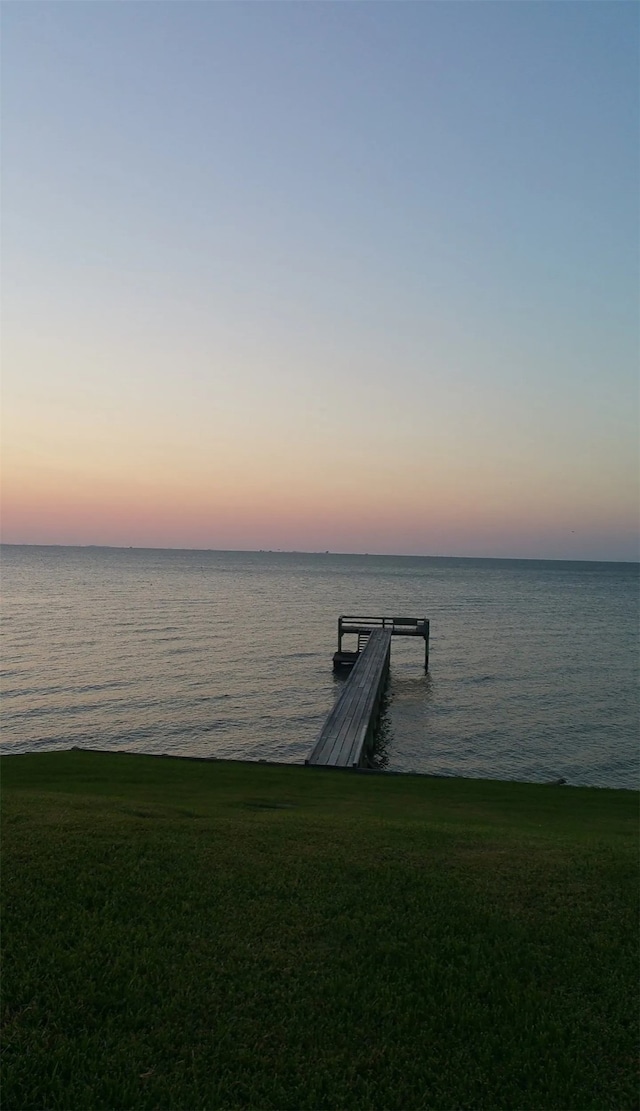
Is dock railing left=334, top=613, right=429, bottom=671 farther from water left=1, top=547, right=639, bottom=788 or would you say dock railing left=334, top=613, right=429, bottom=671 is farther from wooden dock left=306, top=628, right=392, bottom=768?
wooden dock left=306, top=628, right=392, bottom=768

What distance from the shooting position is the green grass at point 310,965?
4.36 m

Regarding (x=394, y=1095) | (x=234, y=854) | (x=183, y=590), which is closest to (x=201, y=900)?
(x=234, y=854)

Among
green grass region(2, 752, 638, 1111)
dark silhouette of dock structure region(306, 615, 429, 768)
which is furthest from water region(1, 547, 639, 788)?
green grass region(2, 752, 638, 1111)

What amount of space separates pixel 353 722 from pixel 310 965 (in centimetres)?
1509

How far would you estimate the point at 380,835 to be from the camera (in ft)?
28.7

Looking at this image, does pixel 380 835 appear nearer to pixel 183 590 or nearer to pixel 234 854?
pixel 234 854

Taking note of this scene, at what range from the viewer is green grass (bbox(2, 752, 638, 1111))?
4359 millimetres

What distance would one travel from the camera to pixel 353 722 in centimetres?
2042

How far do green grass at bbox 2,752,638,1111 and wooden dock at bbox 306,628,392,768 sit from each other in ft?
24.4

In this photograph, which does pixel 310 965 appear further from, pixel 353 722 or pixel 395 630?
pixel 395 630

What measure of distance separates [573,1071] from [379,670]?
2545 cm

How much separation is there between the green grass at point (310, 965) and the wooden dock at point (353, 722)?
744 centimetres

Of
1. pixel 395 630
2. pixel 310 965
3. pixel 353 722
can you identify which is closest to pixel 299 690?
pixel 353 722

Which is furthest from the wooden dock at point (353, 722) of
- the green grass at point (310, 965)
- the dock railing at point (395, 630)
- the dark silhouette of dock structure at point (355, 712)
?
the green grass at point (310, 965)
